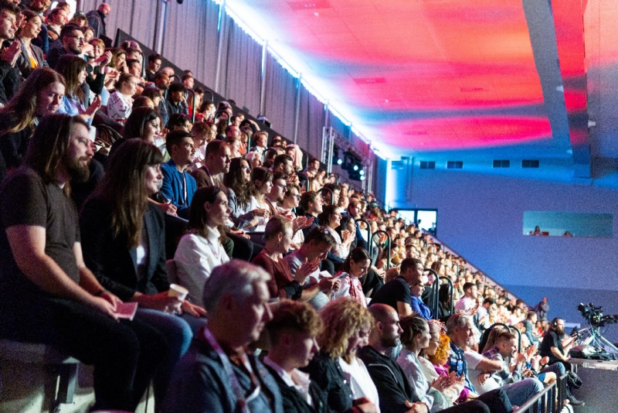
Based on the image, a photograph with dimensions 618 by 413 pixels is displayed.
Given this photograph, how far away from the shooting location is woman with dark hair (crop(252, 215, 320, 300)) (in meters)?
3.90

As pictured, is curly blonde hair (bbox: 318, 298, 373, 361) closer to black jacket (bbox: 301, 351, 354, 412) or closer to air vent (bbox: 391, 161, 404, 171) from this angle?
black jacket (bbox: 301, 351, 354, 412)

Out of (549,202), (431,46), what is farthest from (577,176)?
(431,46)

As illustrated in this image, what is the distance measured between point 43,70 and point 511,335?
465 cm

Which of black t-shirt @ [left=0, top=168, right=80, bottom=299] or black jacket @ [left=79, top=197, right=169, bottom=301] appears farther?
black jacket @ [left=79, top=197, right=169, bottom=301]

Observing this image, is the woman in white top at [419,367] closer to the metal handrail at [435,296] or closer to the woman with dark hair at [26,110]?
the woman with dark hair at [26,110]

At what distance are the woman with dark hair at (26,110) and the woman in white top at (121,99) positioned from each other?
8.33ft

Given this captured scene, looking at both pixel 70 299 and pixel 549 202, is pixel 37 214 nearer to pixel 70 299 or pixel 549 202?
pixel 70 299

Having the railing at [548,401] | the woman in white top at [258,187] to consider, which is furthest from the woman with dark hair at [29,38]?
the railing at [548,401]

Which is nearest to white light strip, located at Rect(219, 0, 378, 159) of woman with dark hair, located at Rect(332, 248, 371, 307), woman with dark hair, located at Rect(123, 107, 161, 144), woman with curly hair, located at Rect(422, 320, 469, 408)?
woman with dark hair, located at Rect(332, 248, 371, 307)

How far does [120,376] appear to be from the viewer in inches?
87.9

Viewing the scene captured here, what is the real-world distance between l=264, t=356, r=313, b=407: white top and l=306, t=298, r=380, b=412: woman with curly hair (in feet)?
0.86

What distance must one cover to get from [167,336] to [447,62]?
11.9 metres

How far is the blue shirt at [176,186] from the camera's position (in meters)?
4.22

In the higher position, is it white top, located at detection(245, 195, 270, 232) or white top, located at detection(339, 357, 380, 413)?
white top, located at detection(245, 195, 270, 232)
